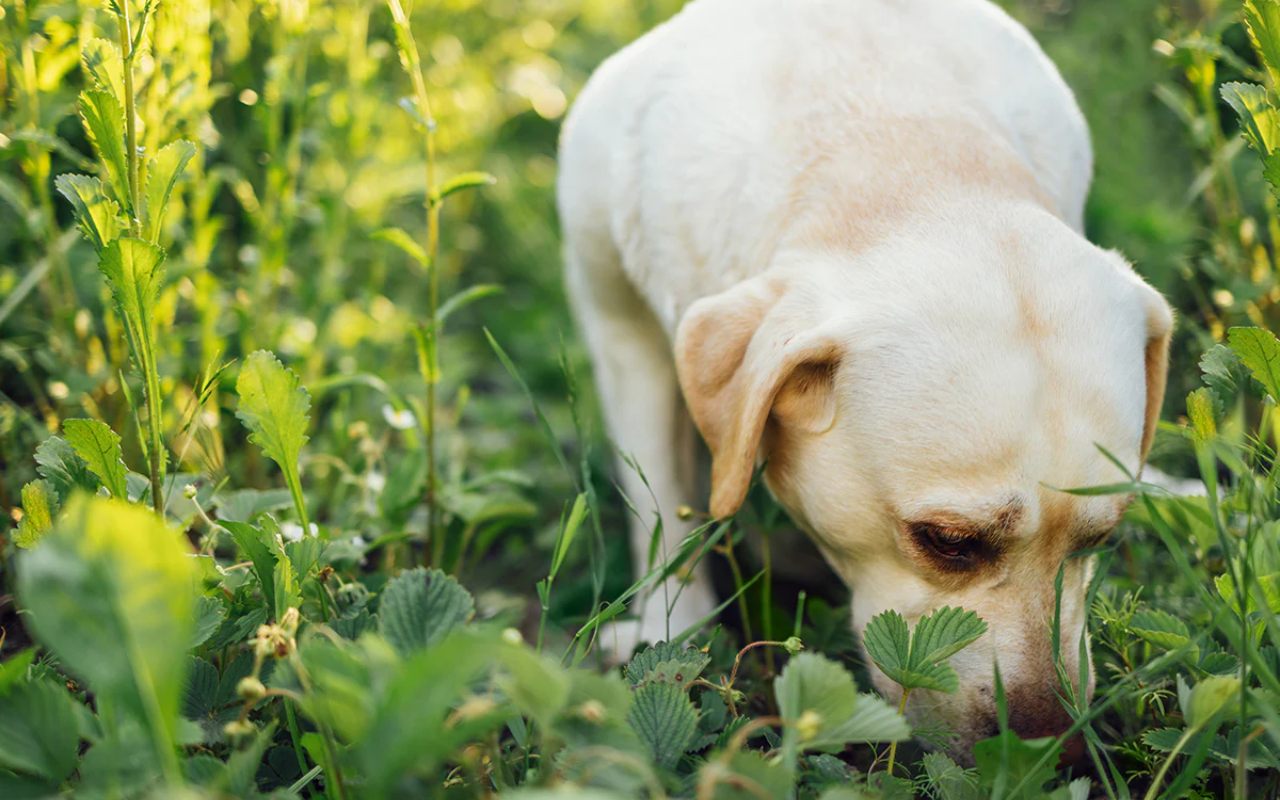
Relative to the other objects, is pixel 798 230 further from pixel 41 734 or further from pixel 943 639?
pixel 41 734

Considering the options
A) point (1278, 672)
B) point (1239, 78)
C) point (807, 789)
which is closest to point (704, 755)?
point (807, 789)

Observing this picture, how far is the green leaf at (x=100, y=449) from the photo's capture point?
4.53ft

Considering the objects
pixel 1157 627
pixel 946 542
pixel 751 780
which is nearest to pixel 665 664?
pixel 751 780

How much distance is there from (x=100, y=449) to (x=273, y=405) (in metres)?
0.21

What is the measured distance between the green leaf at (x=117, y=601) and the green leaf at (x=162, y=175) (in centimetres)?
63

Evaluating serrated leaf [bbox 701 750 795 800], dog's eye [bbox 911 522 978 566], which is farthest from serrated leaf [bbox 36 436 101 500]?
dog's eye [bbox 911 522 978 566]

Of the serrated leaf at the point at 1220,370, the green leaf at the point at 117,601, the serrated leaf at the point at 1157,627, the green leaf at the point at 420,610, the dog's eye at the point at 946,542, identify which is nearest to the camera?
the green leaf at the point at 117,601

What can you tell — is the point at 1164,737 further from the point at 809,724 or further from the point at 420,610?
the point at 420,610

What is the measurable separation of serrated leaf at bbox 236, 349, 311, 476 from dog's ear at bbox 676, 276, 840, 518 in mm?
619

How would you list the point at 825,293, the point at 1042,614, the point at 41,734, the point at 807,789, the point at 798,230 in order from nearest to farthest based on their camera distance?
the point at 41,734 → the point at 807,789 → the point at 1042,614 → the point at 825,293 → the point at 798,230

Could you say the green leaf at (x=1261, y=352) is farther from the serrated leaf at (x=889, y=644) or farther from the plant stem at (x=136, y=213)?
the plant stem at (x=136, y=213)

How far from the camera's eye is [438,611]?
121cm

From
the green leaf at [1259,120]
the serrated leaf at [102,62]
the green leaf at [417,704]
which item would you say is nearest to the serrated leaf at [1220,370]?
the green leaf at [1259,120]

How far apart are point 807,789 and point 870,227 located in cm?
90
